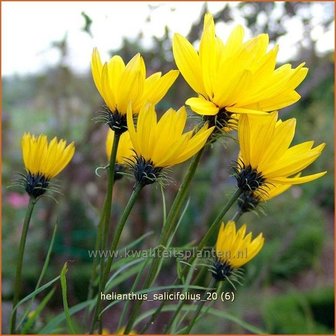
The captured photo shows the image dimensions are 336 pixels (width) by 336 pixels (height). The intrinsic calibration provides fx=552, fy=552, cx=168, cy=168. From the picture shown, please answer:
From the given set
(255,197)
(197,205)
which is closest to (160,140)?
(255,197)

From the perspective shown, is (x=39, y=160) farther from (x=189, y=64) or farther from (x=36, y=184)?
(x=189, y=64)

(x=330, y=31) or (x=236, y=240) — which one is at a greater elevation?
(x=330, y=31)

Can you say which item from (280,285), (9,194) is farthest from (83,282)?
(280,285)

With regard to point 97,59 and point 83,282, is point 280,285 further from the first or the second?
point 97,59

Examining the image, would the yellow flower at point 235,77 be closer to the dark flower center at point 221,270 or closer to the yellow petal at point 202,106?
the yellow petal at point 202,106

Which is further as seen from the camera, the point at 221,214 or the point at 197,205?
the point at 197,205
